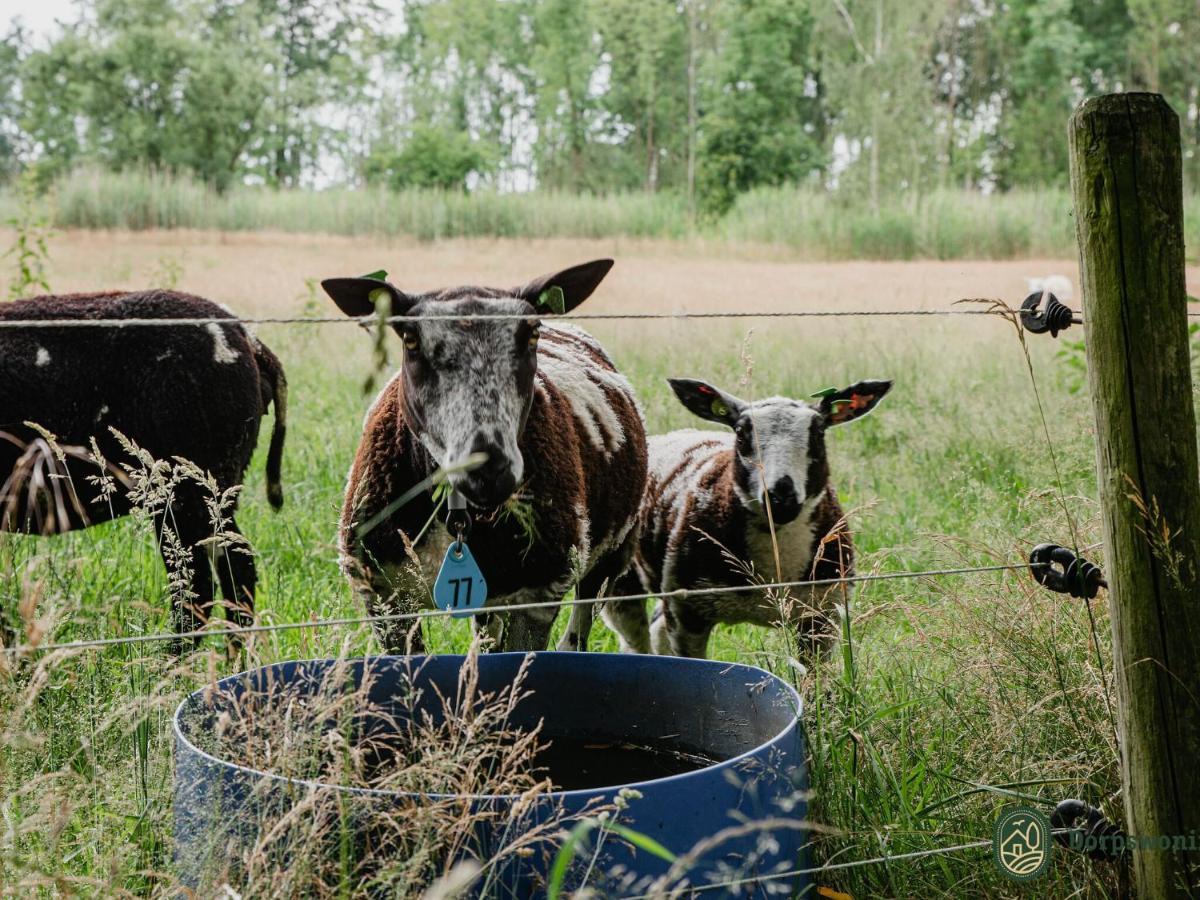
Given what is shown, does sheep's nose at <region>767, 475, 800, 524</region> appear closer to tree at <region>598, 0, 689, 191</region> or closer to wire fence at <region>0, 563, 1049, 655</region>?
wire fence at <region>0, 563, 1049, 655</region>

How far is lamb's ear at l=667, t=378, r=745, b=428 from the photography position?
4.40 m

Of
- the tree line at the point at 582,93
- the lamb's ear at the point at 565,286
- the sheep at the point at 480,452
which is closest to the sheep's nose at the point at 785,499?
the sheep at the point at 480,452

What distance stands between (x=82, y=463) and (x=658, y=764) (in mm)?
2835

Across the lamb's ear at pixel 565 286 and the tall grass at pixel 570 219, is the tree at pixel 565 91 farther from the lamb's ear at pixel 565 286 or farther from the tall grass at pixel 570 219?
the lamb's ear at pixel 565 286

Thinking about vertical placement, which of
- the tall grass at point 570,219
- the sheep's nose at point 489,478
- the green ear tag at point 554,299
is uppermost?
the tall grass at point 570,219

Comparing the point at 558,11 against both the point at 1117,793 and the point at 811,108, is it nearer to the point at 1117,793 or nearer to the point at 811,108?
the point at 811,108

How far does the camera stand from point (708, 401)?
445 cm

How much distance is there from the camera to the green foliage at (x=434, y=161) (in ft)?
113

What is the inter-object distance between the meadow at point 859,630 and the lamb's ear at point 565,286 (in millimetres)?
581

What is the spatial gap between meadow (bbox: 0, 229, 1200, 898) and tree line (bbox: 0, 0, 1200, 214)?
24.7 m

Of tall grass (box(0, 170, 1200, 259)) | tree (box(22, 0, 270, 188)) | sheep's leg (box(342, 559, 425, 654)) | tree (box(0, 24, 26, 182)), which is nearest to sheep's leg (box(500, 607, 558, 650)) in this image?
sheep's leg (box(342, 559, 425, 654))

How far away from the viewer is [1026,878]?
8.04 ft

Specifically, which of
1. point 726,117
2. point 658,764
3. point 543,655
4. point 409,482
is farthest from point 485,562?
point 726,117

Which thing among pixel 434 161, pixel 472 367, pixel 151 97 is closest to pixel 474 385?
pixel 472 367
